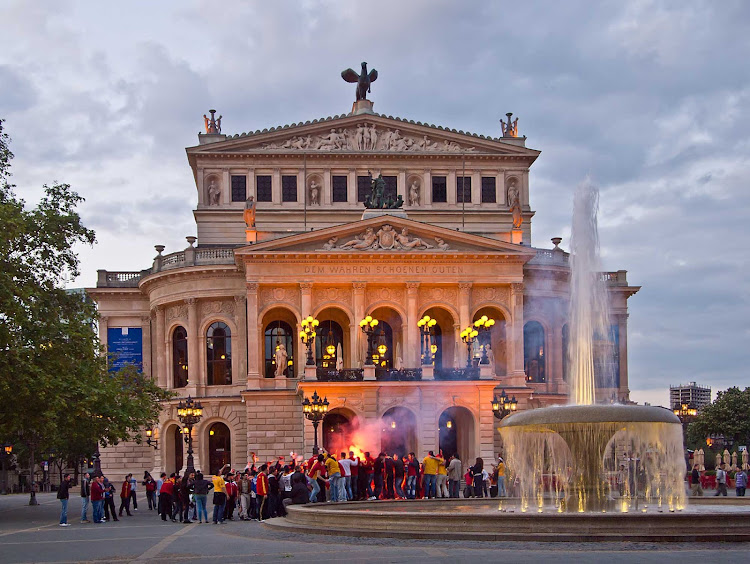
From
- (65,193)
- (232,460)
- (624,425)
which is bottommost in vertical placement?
(232,460)

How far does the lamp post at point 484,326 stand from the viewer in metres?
54.4

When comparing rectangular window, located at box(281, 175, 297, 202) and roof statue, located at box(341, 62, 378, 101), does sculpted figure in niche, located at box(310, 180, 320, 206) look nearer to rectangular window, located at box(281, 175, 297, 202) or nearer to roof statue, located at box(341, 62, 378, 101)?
rectangular window, located at box(281, 175, 297, 202)

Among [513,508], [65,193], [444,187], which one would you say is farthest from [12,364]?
[444,187]

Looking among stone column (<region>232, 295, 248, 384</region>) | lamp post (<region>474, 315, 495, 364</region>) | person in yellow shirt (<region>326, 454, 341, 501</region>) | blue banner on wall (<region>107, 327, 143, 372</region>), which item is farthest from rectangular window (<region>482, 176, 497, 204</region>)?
person in yellow shirt (<region>326, 454, 341, 501</region>)

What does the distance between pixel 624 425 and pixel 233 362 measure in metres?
41.8

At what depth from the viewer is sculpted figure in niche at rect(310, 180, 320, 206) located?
68.4m

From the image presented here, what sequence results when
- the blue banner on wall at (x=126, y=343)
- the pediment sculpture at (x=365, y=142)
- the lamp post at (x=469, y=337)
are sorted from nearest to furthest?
the lamp post at (x=469, y=337) → the blue banner on wall at (x=126, y=343) → the pediment sculpture at (x=365, y=142)

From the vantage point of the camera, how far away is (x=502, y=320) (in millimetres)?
62375

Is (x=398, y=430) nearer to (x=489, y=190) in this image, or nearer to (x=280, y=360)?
(x=280, y=360)

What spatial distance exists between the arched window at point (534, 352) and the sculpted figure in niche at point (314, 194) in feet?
46.7

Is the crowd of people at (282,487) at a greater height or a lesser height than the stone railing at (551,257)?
lesser

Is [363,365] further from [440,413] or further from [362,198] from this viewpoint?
[362,198]

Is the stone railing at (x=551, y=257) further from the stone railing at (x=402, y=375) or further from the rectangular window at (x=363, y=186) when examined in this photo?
the stone railing at (x=402, y=375)

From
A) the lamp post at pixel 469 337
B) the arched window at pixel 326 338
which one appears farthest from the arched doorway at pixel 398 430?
the arched window at pixel 326 338
